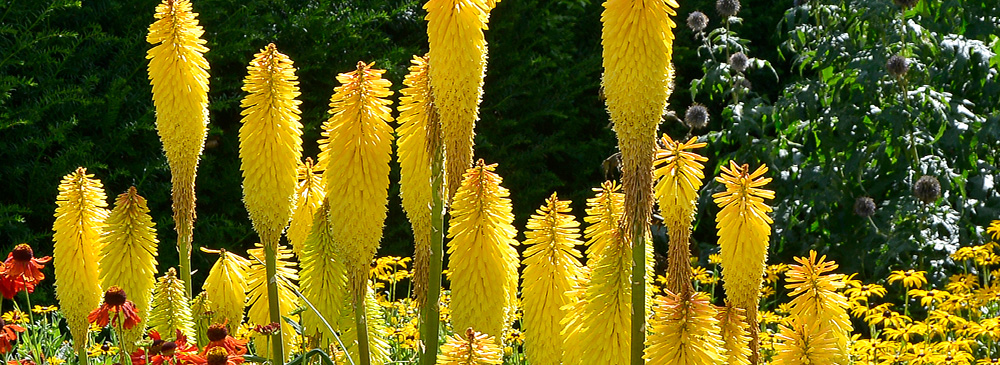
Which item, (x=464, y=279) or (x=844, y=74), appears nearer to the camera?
(x=464, y=279)

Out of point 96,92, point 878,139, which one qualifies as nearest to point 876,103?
point 878,139

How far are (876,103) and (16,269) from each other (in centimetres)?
570

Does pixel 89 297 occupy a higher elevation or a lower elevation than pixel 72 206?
lower

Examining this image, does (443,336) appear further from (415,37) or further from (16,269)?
(415,37)

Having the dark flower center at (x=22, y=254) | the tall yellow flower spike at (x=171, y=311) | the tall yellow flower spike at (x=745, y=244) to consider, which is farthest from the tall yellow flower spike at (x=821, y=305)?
the dark flower center at (x=22, y=254)

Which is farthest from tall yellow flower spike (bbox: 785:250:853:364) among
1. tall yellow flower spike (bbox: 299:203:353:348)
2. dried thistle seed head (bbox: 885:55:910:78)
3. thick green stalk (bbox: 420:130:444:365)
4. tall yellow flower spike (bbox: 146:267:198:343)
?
dried thistle seed head (bbox: 885:55:910:78)

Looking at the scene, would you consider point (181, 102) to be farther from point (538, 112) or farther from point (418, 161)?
point (538, 112)

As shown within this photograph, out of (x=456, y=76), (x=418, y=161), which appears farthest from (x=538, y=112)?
(x=456, y=76)

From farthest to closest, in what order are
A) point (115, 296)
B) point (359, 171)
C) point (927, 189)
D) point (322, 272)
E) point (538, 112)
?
point (538, 112) < point (927, 189) < point (322, 272) < point (115, 296) < point (359, 171)

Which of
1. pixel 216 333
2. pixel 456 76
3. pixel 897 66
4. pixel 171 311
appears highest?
pixel 897 66

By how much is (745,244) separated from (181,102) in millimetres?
1624

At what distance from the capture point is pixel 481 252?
9.59 ft

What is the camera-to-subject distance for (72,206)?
3.61m

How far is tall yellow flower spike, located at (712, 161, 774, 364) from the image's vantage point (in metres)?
2.98
